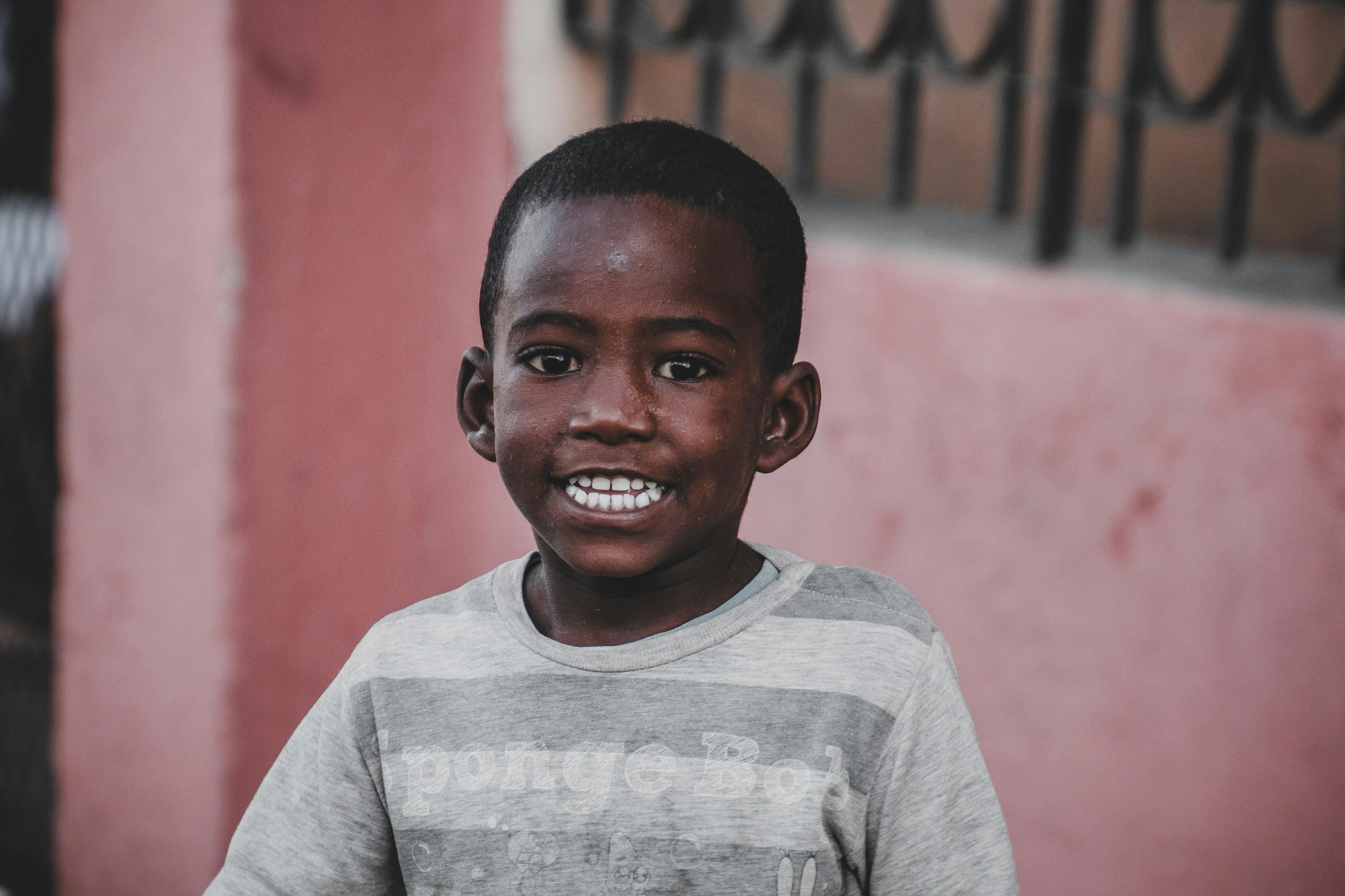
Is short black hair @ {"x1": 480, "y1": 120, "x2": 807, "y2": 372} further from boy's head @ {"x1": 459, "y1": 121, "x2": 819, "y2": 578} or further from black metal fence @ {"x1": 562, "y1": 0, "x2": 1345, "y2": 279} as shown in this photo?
black metal fence @ {"x1": 562, "y1": 0, "x2": 1345, "y2": 279}

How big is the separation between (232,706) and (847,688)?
2112 millimetres

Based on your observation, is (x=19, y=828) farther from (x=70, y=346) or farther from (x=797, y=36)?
(x=797, y=36)

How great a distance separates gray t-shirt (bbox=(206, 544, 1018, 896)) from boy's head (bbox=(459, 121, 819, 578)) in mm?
122

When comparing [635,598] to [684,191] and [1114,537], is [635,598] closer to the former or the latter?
[684,191]

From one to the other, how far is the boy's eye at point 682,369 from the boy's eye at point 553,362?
8 cm

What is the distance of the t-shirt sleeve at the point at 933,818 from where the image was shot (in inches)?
48.2

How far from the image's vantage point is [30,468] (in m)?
3.53

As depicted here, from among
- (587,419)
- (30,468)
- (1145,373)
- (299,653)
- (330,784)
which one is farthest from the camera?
(30,468)

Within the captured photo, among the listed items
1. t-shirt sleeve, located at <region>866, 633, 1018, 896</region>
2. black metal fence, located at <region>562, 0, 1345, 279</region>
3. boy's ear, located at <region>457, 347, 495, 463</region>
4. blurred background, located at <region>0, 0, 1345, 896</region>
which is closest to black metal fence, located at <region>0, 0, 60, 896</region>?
blurred background, located at <region>0, 0, 1345, 896</region>

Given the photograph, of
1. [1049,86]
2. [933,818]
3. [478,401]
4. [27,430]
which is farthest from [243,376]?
[933,818]

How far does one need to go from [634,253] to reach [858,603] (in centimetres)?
42

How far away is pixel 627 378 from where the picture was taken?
49.1 inches

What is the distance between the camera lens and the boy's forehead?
1250 mm

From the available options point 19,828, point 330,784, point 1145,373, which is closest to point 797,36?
point 1145,373
